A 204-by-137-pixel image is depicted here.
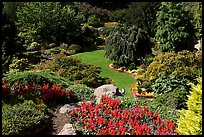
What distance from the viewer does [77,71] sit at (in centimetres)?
1378

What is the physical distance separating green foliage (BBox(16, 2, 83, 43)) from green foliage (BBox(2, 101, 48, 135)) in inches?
718

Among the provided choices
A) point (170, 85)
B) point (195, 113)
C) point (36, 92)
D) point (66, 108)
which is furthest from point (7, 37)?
point (195, 113)

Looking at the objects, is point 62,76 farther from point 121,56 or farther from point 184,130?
point 184,130

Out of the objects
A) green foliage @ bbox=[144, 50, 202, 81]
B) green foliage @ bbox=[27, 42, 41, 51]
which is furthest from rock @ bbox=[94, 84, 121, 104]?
green foliage @ bbox=[27, 42, 41, 51]

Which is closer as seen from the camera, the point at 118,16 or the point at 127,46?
the point at 127,46

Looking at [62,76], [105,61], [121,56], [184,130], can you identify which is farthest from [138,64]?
[184,130]

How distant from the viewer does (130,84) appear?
1529cm

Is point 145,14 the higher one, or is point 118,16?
point 145,14

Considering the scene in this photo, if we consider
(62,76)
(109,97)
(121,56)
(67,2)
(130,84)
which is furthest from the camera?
(67,2)

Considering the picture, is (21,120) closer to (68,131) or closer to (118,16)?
(68,131)

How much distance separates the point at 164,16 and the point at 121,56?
5024mm

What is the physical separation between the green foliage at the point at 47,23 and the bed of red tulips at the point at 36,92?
15.9 meters

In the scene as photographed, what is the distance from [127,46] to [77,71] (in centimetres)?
571

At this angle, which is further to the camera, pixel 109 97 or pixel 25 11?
pixel 25 11
